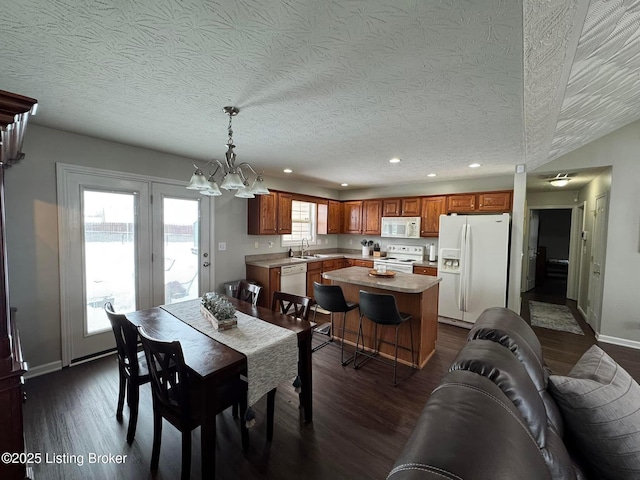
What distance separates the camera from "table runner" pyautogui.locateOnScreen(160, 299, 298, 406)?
1.62 m

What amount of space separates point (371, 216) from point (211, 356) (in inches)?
189

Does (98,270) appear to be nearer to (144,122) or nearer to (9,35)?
(144,122)

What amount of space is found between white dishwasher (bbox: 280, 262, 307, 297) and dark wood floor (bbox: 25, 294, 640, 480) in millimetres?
1875

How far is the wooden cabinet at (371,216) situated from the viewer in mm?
5754

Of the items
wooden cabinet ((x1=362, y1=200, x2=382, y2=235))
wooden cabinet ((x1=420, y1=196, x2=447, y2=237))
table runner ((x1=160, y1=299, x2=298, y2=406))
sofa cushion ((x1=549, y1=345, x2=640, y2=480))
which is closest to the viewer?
sofa cushion ((x1=549, y1=345, x2=640, y2=480))

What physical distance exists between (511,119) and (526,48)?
1.06 meters

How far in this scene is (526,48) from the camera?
4.53 ft

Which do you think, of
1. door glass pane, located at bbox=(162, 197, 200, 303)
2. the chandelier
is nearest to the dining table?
the chandelier

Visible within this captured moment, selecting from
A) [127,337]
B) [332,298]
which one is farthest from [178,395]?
[332,298]

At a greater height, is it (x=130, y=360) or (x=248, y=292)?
(x=248, y=292)

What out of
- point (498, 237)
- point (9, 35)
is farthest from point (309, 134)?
point (498, 237)

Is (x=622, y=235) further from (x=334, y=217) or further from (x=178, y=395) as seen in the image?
(x=178, y=395)

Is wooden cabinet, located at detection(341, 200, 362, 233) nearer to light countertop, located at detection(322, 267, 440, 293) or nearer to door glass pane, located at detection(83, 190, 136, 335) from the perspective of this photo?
light countertop, located at detection(322, 267, 440, 293)

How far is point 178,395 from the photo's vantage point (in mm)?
1479
